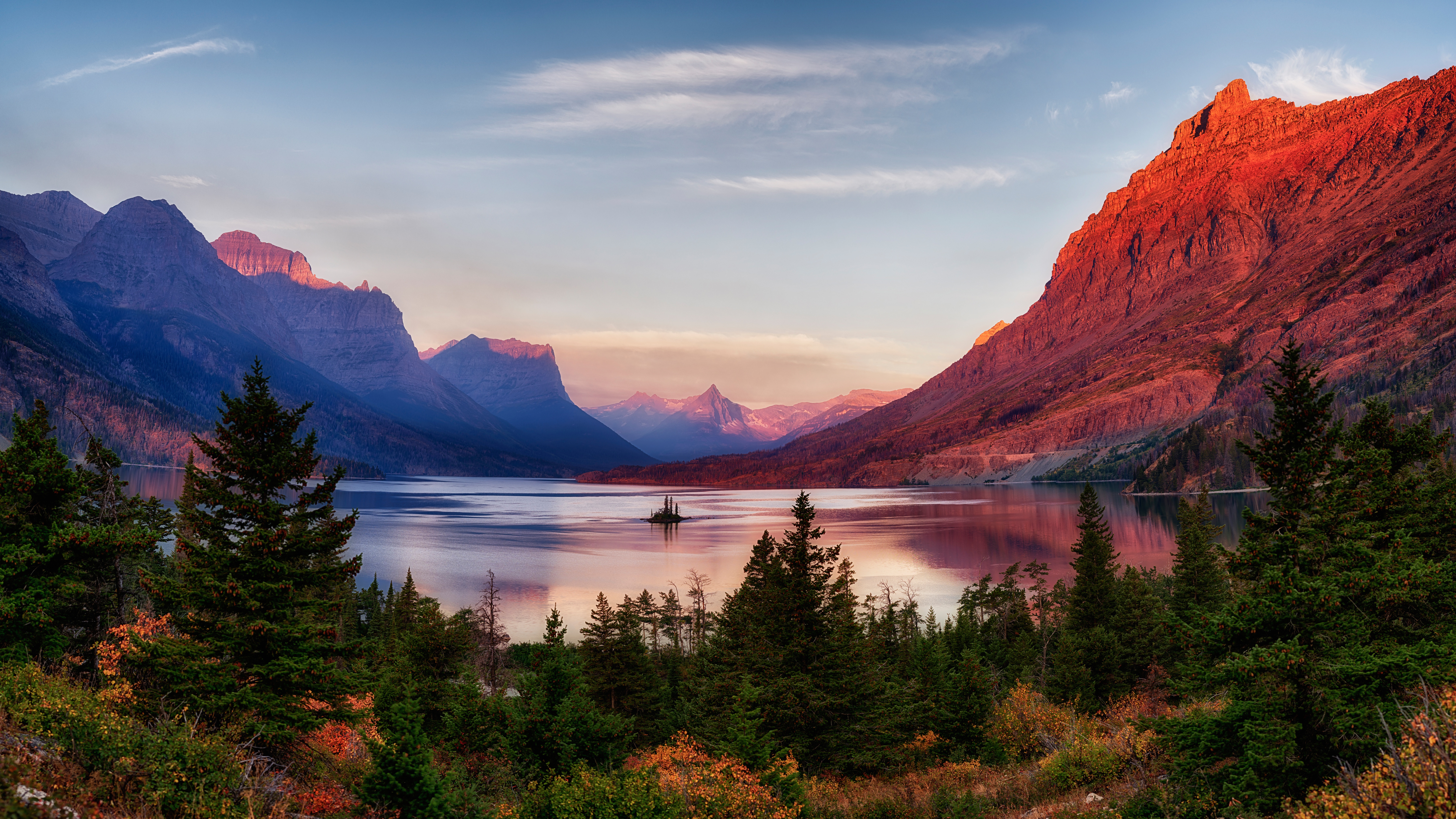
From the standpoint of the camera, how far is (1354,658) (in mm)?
15555

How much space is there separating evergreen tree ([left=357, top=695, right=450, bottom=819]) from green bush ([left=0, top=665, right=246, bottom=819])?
2.71 metres

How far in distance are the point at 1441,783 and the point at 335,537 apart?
23734mm

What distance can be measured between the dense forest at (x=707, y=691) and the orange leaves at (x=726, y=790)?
5.1 inches

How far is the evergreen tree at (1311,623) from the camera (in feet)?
50.6

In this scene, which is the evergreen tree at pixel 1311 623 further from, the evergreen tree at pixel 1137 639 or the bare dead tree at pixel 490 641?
the bare dead tree at pixel 490 641

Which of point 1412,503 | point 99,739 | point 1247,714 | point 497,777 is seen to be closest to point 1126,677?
point 1412,503

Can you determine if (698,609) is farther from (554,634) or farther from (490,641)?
(554,634)

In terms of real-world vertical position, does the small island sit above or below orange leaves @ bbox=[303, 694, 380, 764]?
below

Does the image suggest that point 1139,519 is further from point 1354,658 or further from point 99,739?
point 99,739

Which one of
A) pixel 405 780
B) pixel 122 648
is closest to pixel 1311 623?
pixel 405 780

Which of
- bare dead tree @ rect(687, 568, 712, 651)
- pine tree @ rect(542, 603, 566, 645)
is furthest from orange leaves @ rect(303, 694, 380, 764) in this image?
bare dead tree @ rect(687, 568, 712, 651)

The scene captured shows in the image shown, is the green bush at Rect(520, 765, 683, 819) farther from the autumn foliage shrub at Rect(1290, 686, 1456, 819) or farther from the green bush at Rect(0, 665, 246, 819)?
the autumn foliage shrub at Rect(1290, 686, 1456, 819)

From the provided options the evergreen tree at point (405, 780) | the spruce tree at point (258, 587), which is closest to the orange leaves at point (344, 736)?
the spruce tree at point (258, 587)

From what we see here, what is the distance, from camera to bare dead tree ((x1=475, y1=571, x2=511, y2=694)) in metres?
55.0
